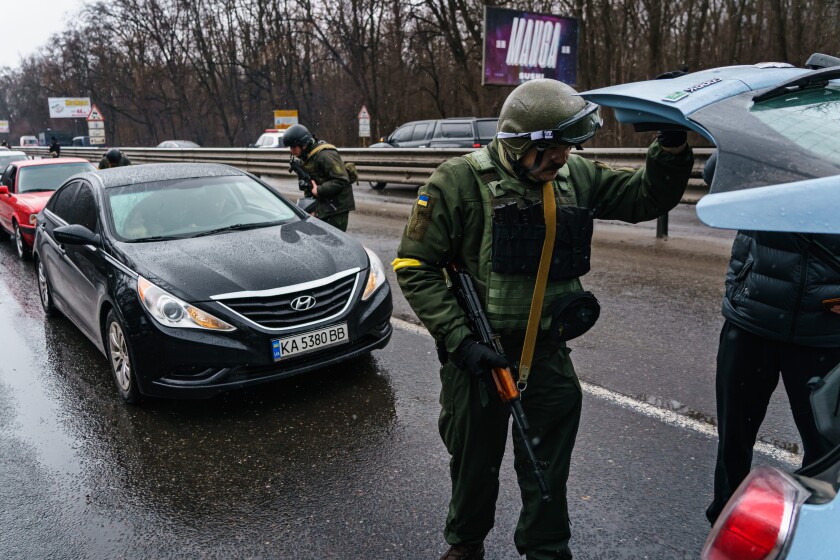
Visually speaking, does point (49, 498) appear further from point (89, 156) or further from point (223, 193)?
point (89, 156)

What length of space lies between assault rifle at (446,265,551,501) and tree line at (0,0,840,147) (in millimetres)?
7935

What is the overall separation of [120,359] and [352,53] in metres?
36.1

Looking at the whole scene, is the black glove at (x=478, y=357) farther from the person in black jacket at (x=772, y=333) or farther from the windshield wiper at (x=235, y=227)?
the windshield wiper at (x=235, y=227)

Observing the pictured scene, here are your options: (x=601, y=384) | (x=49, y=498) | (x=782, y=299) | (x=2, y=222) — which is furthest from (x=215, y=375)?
(x=2, y=222)

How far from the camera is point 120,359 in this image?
4.39m

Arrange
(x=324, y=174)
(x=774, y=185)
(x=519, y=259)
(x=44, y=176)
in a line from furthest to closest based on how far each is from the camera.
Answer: (x=44, y=176) < (x=324, y=174) < (x=519, y=259) < (x=774, y=185)

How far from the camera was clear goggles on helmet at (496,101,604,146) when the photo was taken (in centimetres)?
212

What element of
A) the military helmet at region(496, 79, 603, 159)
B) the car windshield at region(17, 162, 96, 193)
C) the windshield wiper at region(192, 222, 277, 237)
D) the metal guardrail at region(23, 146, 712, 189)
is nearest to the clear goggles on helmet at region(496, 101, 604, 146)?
the military helmet at region(496, 79, 603, 159)

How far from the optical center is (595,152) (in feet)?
33.2

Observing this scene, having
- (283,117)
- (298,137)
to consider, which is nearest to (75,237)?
(298,137)

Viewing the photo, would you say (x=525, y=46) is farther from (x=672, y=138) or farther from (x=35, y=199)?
(x=672, y=138)

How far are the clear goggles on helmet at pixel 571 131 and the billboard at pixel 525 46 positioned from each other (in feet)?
57.2

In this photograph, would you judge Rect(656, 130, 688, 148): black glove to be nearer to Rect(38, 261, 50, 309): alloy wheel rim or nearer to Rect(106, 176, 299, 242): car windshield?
Rect(106, 176, 299, 242): car windshield

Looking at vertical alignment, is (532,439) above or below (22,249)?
above
